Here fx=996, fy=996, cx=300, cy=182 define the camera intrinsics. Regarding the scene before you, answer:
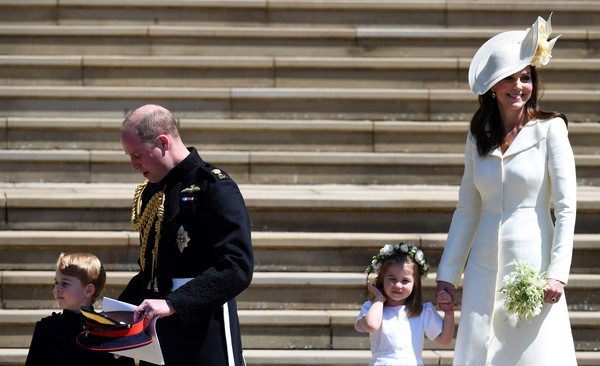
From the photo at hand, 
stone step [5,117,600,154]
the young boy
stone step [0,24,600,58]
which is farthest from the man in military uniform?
stone step [0,24,600,58]

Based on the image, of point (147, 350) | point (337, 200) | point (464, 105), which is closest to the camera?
point (147, 350)

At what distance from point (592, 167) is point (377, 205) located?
2.11 m

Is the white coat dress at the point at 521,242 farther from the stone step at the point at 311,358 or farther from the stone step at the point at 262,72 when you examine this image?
the stone step at the point at 262,72

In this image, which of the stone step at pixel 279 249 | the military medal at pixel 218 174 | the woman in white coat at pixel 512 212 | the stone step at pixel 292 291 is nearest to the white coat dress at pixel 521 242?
the woman in white coat at pixel 512 212

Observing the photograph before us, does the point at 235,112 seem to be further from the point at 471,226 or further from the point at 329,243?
the point at 471,226

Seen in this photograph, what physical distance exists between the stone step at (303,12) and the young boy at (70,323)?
197 inches

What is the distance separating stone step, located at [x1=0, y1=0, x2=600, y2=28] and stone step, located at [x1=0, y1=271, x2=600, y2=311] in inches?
137

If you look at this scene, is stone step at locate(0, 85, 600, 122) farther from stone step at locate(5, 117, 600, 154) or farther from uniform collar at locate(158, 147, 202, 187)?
uniform collar at locate(158, 147, 202, 187)

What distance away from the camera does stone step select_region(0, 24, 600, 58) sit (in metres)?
8.94

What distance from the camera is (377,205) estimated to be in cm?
683

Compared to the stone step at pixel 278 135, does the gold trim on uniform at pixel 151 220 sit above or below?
below

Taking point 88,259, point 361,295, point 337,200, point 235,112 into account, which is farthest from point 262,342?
point 235,112

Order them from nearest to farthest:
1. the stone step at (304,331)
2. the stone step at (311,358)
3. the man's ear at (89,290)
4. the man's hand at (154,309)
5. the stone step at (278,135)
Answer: the man's hand at (154,309) < the man's ear at (89,290) < the stone step at (311,358) < the stone step at (304,331) < the stone step at (278,135)

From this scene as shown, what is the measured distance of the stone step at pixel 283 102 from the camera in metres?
8.37
